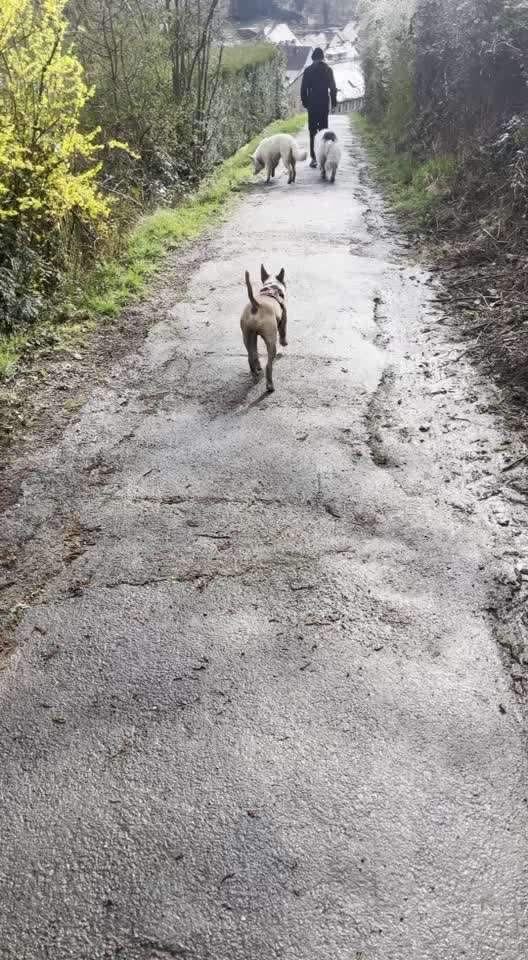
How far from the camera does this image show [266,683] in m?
2.85

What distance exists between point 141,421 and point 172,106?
10.1 metres

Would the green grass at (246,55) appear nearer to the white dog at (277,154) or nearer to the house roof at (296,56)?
the white dog at (277,154)

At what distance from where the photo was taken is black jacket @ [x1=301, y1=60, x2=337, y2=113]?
47.0 feet

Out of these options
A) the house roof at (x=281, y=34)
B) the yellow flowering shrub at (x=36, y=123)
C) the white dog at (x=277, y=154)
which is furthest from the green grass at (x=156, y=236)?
the house roof at (x=281, y=34)

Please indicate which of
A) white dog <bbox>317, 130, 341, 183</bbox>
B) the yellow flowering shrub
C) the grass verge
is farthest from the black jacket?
the yellow flowering shrub

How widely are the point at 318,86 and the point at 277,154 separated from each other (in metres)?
2.16

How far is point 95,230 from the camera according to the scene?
8.15 m

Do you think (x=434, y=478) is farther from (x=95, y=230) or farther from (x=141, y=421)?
(x=95, y=230)

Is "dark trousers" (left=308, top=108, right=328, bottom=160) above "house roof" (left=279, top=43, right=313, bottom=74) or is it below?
below

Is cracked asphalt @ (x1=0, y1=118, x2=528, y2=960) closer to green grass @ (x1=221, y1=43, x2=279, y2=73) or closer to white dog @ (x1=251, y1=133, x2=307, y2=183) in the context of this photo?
white dog @ (x1=251, y1=133, x2=307, y2=183)

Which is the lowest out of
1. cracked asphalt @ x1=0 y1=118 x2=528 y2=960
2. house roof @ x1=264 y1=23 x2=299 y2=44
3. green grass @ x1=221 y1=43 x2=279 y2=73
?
cracked asphalt @ x1=0 y1=118 x2=528 y2=960

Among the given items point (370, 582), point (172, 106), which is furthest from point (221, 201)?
point (370, 582)

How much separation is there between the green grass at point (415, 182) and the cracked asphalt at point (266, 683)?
6.43 metres

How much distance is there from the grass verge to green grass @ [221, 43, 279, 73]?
18.7 feet
